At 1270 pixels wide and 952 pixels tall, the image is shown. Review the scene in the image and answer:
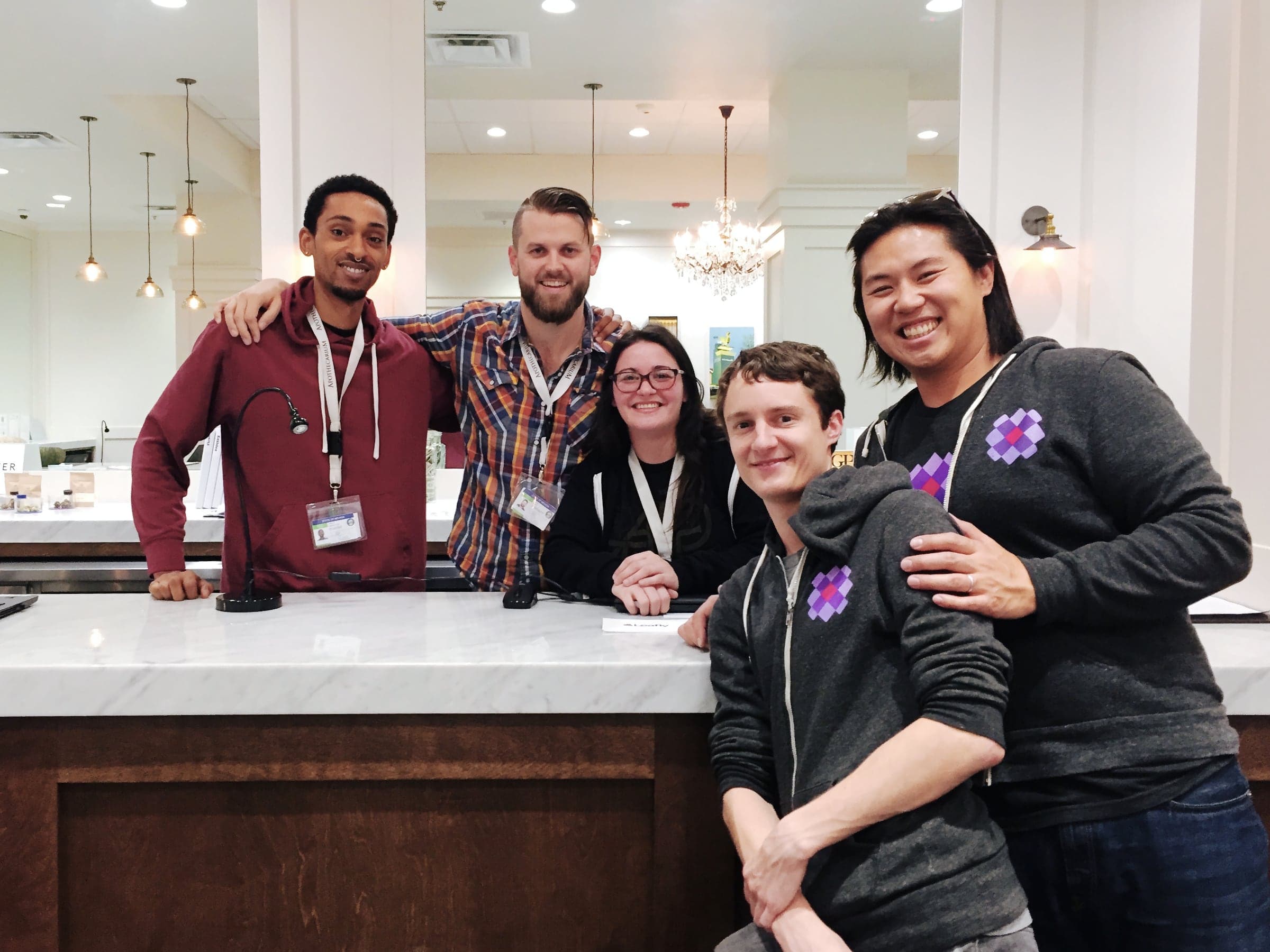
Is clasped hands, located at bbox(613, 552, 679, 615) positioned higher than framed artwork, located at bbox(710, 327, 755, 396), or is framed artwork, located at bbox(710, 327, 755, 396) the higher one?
framed artwork, located at bbox(710, 327, 755, 396)

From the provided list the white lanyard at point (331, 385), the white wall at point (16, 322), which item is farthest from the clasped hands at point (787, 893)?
the white wall at point (16, 322)

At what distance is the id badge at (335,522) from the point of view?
6.79ft

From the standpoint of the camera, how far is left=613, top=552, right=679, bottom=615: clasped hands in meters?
1.74

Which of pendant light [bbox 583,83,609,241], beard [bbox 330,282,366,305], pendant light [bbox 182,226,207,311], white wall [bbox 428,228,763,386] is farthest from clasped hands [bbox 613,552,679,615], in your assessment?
white wall [bbox 428,228,763,386]

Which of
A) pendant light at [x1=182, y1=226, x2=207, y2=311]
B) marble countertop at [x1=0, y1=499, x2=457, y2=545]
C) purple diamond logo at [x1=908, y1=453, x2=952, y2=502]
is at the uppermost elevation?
pendant light at [x1=182, y1=226, x2=207, y2=311]

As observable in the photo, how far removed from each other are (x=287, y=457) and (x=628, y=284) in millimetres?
9693

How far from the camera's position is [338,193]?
215 centimetres

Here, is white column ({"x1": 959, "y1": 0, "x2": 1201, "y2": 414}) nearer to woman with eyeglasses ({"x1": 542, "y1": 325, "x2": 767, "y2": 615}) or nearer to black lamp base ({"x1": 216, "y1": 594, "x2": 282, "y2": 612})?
woman with eyeglasses ({"x1": 542, "y1": 325, "x2": 767, "y2": 615})

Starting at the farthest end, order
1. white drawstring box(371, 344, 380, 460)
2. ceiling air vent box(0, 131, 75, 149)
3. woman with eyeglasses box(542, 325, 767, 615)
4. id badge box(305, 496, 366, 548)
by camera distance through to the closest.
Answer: ceiling air vent box(0, 131, 75, 149) → white drawstring box(371, 344, 380, 460) → id badge box(305, 496, 366, 548) → woman with eyeglasses box(542, 325, 767, 615)

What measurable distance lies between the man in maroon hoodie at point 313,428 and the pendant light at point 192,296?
273 inches

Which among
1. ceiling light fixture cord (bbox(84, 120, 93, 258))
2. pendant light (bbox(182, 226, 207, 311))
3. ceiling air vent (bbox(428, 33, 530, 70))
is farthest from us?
pendant light (bbox(182, 226, 207, 311))

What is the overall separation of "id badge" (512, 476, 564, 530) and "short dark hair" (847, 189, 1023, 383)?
950 mm

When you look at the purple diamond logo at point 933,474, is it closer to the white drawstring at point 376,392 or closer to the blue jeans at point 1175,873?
the blue jeans at point 1175,873

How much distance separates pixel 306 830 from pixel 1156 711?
1230mm
